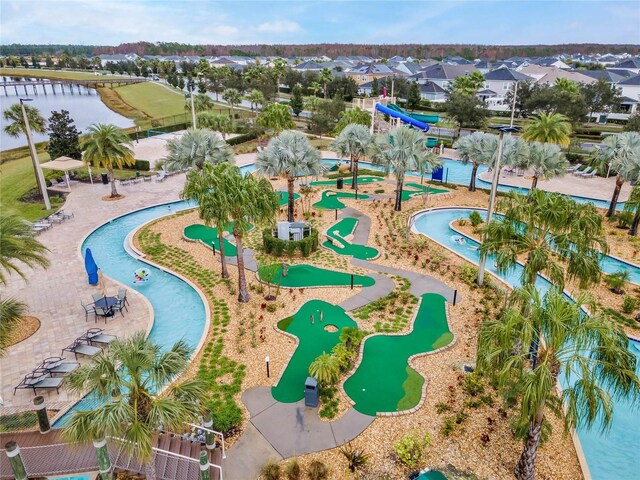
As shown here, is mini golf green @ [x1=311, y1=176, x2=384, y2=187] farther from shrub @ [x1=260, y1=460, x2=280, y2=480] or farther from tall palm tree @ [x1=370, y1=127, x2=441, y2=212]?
shrub @ [x1=260, y1=460, x2=280, y2=480]

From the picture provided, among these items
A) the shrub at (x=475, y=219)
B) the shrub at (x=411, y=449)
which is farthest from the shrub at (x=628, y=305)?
the shrub at (x=411, y=449)

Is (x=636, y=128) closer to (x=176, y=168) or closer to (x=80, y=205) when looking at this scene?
(x=176, y=168)

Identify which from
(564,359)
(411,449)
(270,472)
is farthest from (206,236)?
(564,359)

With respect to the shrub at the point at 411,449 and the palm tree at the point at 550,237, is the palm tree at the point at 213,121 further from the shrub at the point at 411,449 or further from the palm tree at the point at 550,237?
the shrub at the point at 411,449

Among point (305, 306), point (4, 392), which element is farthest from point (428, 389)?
point (4, 392)

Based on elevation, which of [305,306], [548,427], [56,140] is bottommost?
[305,306]

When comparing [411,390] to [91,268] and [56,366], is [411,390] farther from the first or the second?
[91,268]
